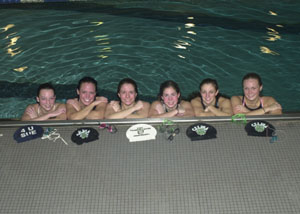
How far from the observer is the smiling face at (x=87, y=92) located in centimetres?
352

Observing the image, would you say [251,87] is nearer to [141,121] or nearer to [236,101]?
[236,101]

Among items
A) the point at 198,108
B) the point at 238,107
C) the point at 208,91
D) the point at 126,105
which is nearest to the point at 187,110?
the point at 198,108

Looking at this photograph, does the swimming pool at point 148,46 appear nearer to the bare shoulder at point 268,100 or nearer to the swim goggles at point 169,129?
the bare shoulder at point 268,100

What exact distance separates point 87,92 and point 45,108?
497mm

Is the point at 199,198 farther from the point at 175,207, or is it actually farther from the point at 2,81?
the point at 2,81

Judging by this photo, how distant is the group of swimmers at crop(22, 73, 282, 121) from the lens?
3324 mm

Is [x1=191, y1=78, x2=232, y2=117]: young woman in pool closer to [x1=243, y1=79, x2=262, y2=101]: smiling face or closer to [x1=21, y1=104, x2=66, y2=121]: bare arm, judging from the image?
[x1=243, y1=79, x2=262, y2=101]: smiling face

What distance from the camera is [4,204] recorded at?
221 centimetres

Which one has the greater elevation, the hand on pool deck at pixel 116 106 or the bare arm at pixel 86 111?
the hand on pool deck at pixel 116 106

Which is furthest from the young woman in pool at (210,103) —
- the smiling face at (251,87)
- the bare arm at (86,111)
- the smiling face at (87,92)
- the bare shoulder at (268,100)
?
the smiling face at (87,92)

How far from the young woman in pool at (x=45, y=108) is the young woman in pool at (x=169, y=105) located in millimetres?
1060

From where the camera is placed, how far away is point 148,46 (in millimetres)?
6043

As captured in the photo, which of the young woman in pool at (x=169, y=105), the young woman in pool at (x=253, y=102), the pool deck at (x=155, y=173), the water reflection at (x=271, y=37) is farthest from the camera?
the water reflection at (x=271, y=37)

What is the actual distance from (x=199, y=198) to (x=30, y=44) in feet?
16.7
